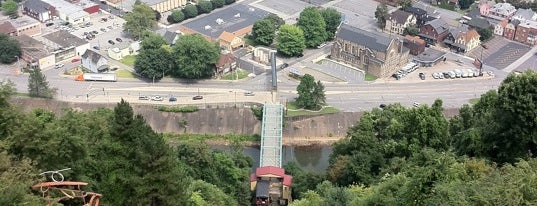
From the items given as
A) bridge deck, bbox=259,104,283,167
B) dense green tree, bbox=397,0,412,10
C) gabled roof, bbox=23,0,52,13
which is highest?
dense green tree, bbox=397,0,412,10

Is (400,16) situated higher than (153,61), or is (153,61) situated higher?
(400,16)

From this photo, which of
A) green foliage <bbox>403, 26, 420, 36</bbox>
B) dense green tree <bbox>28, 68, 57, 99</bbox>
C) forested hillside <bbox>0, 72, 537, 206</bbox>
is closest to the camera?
forested hillside <bbox>0, 72, 537, 206</bbox>

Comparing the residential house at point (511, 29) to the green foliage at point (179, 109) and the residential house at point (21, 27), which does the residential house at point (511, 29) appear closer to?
the green foliage at point (179, 109)

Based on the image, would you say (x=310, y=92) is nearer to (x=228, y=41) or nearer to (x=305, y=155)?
(x=305, y=155)

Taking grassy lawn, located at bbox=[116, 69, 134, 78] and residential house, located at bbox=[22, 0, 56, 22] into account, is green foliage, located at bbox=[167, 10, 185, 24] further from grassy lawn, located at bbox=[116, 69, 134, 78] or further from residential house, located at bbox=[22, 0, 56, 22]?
residential house, located at bbox=[22, 0, 56, 22]

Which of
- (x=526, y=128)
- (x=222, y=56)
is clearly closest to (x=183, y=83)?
(x=222, y=56)

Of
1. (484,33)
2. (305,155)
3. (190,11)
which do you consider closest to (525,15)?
(484,33)

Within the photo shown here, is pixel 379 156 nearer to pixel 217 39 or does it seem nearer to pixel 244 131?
pixel 244 131

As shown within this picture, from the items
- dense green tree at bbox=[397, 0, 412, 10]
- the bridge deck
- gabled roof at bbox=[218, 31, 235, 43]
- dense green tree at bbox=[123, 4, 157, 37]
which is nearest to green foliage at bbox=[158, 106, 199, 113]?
the bridge deck
